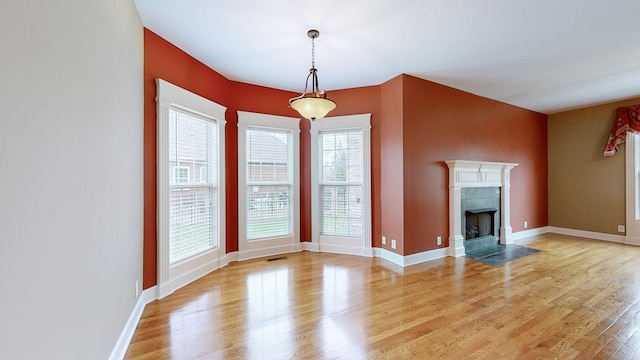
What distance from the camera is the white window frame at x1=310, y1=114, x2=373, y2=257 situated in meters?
4.51

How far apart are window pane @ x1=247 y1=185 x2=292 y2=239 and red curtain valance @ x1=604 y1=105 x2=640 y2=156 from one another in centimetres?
630

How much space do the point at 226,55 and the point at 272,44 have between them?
2.20 ft

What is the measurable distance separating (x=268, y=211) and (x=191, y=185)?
1.42 meters

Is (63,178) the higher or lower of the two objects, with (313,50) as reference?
lower

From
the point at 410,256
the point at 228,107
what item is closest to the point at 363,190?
the point at 410,256

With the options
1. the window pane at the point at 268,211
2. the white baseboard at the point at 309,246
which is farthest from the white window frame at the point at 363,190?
the window pane at the point at 268,211

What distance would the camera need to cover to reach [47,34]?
1.16m

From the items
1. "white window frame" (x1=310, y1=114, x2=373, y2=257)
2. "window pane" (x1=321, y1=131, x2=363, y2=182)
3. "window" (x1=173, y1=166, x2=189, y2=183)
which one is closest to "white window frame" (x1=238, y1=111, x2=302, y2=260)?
"white window frame" (x1=310, y1=114, x2=373, y2=257)

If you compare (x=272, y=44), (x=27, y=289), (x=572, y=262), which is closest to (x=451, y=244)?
(x=572, y=262)

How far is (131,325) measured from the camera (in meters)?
2.30

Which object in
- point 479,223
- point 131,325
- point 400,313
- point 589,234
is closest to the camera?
point 131,325

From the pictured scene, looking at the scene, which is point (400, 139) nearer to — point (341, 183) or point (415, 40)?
point (341, 183)

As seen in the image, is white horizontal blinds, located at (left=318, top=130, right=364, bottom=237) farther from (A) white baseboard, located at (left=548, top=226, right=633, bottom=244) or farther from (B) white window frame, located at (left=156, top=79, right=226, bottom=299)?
(A) white baseboard, located at (left=548, top=226, right=633, bottom=244)

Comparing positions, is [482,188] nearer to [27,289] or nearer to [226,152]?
[226,152]
